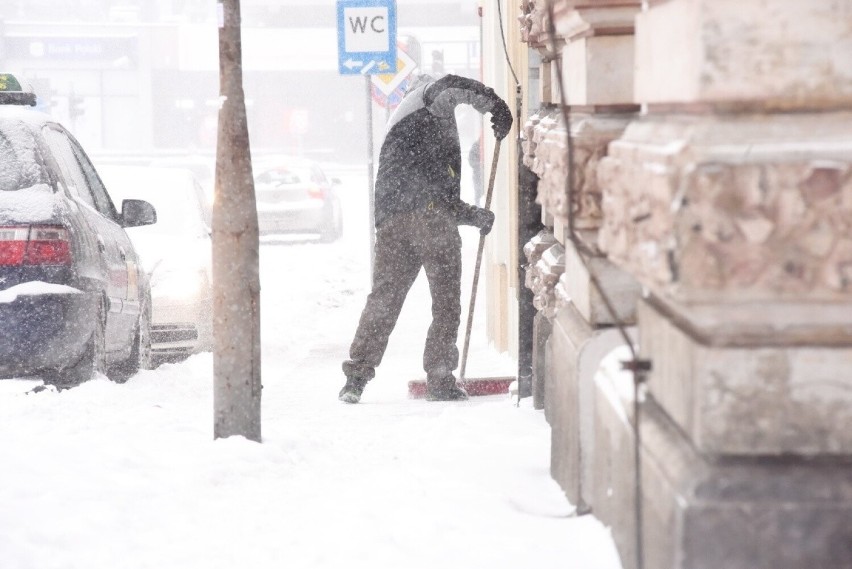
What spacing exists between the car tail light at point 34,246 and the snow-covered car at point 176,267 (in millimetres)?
3535

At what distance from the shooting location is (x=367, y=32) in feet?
44.2

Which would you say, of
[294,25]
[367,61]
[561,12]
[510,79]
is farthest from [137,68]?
[561,12]

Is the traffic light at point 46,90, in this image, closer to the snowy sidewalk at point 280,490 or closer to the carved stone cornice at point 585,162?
the snowy sidewalk at point 280,490

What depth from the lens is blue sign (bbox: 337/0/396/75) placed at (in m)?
13.4

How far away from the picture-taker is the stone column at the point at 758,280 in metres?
2.43

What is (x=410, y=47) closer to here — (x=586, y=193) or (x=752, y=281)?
(x=586, y=193)

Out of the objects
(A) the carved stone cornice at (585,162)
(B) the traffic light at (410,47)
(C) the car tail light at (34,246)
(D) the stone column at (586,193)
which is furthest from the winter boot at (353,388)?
(B) the traffic light at (410,47)

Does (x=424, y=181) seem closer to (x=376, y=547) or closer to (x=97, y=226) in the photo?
(x=97, y=226)

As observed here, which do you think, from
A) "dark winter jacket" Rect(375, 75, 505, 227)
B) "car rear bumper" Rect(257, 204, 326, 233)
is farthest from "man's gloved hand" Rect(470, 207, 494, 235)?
"car rear bumper" Rect(257, 204, 326, 233)

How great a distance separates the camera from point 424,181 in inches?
293

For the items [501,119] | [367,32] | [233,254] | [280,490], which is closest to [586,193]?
[280,490]

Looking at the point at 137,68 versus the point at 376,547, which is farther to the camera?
the point at 137,68

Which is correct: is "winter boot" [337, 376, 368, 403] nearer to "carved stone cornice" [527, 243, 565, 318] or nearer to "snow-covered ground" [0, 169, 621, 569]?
"snow-covered ground" [0, 169, 621, 569]

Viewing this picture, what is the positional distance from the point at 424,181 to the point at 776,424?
5018 mm
